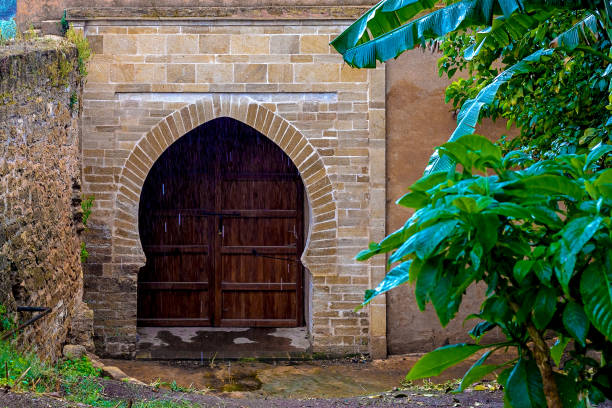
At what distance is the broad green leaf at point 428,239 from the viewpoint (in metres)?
1.80

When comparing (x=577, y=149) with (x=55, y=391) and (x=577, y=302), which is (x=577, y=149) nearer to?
(x=577, y=302)

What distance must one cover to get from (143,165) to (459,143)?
709cm

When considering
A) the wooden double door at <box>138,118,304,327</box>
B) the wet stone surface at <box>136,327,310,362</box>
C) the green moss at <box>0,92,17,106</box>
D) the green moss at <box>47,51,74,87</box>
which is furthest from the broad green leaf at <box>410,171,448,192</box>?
the wooden double door at <box>138,118,304,327</box>

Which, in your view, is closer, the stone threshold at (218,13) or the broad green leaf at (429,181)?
the broad green leaf at (429,181)

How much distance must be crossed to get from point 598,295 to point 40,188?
5.50m

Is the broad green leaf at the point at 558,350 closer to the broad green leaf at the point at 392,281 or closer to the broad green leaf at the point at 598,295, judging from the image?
the broad green leaf at the point at 598,295

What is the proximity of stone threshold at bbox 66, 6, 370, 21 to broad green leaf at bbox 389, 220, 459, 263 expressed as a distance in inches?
283

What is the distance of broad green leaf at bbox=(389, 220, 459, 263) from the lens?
1.80 metres

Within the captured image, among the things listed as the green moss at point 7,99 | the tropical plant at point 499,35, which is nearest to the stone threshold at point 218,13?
the tropical plant at point 499,35

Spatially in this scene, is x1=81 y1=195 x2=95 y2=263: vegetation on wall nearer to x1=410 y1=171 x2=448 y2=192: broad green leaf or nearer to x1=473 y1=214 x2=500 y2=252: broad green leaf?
x1=410 y1=171 x2=448 y2=192: broad green leaf

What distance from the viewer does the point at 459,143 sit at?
2129 millimetres

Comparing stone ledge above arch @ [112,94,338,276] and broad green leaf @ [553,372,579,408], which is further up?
stone ledge above arch @ [112,94,338,276]

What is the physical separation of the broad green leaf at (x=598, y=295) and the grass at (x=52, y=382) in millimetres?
3520

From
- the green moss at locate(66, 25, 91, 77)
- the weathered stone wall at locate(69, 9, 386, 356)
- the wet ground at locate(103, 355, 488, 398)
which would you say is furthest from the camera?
the weathered stone wall at locate(69, 9, 386, 356)
